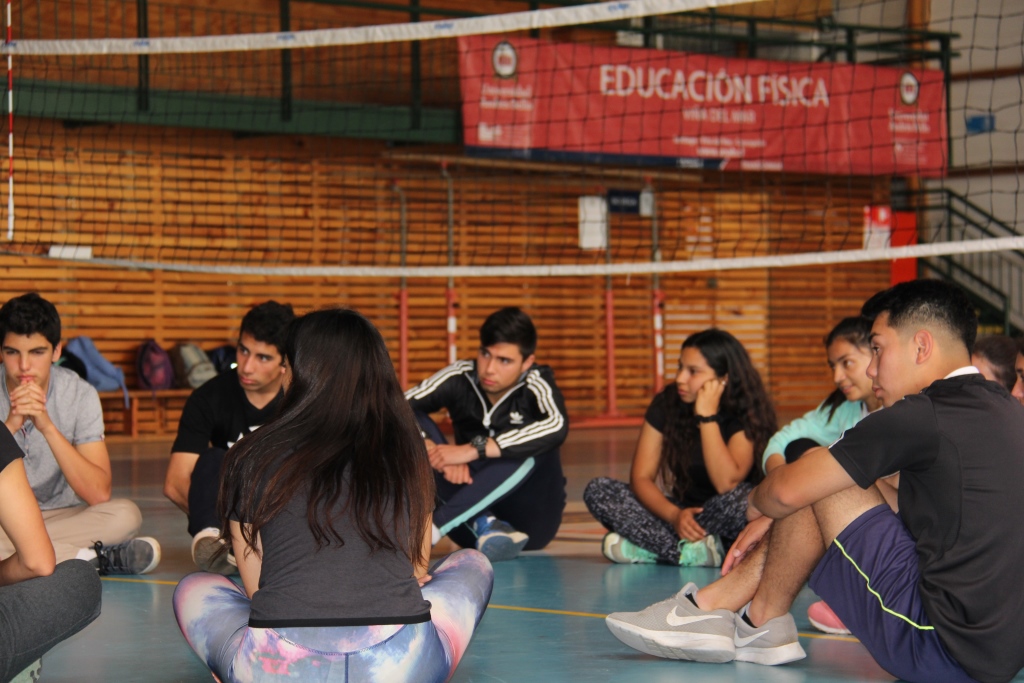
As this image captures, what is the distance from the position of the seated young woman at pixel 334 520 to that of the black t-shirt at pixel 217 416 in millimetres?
2035

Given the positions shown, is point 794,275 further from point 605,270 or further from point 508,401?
point 508,401

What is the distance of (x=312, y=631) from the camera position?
2217 mm

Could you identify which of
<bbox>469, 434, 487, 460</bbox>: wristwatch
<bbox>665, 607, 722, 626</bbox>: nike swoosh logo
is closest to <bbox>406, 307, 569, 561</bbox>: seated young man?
<bbox>469, 434, 487, 460</bbox>: wristwatch

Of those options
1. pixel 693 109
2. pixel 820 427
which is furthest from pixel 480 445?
pixel 693 109

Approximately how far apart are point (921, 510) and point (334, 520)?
125 cm

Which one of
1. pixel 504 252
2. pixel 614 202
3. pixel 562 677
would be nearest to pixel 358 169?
pixel 504 252

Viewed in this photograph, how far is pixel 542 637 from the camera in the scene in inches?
131

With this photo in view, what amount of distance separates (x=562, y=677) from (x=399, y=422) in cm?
91

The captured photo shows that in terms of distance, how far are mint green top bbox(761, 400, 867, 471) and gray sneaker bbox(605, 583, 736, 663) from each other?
114 cm

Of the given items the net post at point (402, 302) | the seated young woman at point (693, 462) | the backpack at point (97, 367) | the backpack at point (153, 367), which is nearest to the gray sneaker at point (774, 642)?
the seated young woman at point (693, 462)

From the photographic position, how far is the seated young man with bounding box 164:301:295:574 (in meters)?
4.20

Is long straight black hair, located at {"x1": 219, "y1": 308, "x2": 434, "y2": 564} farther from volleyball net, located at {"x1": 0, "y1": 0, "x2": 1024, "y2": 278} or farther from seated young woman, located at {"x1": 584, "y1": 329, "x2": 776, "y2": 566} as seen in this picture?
volleyball net, located at {"x1": 0, "y1": 0, "x2": 1024, "y2": 278}

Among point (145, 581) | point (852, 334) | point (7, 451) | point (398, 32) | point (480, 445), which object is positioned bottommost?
point (145, 581)

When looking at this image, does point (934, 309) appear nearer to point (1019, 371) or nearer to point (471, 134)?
point (1019, 371)
